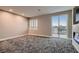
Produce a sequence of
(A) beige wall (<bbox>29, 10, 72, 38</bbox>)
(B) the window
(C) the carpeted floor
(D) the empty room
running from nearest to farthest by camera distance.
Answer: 1. (D) the empty room
2. (C) the carpeted floor
3. (B) the window
4. (A) beige wall (<bbox>29, 10, 72, 38</bbox>)

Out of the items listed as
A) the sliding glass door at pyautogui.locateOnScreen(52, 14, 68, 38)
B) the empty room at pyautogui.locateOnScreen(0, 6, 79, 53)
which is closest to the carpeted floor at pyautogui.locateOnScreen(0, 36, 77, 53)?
the empty room at pyautogui.locateOnScreen(0, 6, 79, 53)

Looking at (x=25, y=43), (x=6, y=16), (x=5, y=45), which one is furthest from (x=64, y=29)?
(x=6, y=16)

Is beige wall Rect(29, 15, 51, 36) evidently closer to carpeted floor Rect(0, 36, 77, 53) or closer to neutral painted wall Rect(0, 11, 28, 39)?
carpeted floor Rect(0, 36, 77, 53)

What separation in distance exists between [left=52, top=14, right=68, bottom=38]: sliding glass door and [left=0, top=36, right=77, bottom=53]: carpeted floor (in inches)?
5.9

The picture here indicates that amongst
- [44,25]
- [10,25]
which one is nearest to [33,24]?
[44,25]

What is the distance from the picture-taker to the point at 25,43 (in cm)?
239

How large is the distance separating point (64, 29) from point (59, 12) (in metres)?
0.48

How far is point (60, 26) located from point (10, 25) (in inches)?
75.1

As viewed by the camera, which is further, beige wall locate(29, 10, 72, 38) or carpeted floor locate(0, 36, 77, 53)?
beige wall locate(29, 10, 72, 38)

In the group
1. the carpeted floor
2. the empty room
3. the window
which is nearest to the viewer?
the empty room

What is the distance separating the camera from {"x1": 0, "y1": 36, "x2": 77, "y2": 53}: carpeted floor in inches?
80.2

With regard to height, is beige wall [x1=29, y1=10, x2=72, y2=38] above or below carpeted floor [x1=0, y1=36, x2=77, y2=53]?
above
